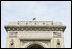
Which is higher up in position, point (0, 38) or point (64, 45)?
point (0, 38)

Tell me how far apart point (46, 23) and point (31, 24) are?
188 cm

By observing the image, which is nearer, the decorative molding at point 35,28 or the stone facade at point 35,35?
the stone facade at point 35,35

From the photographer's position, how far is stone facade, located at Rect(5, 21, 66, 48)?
1967 cm

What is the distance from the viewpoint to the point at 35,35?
20016 millimetres

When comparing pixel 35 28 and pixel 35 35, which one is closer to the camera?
pixel 35 35

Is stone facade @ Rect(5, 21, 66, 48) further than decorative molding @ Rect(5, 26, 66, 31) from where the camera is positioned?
No

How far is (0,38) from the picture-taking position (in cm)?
1644

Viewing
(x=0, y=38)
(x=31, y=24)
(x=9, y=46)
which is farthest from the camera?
(x=31, y=24)

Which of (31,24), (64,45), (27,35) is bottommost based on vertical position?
(64,45)

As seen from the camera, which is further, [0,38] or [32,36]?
[32,36]

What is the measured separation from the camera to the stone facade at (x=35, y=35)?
19.7m

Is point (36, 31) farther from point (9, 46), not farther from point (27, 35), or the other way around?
point (9, 46)

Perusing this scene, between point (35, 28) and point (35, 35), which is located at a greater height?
point (35, 28)

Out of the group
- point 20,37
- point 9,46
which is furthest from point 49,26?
point 9,46
